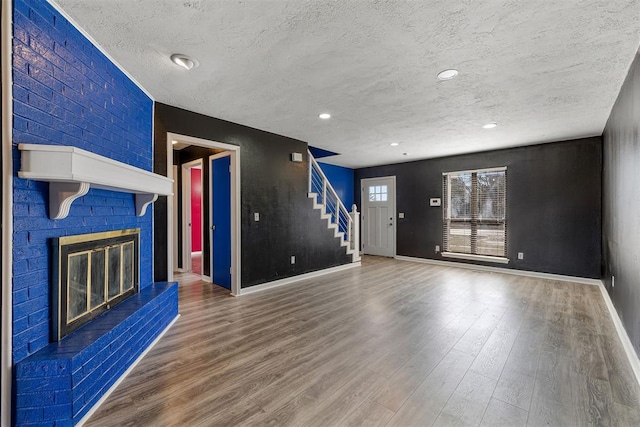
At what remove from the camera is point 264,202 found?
4.37 m

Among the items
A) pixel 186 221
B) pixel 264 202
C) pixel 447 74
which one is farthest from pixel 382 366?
pixel 186 221

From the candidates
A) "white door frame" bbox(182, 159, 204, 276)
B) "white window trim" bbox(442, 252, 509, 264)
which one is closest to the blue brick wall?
"white door frame" bbox(182, 159, 204, 276)

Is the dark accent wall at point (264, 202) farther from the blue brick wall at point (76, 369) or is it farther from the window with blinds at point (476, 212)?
the window with blinds at point (476, 212)

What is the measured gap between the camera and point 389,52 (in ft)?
7.17

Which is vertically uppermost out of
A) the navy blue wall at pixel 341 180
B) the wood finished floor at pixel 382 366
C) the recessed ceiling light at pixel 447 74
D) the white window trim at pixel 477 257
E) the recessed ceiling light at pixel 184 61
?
the recessed ceiling light at pixel 184 61

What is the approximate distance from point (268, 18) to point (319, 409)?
253cm

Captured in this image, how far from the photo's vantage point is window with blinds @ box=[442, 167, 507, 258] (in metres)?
5.59

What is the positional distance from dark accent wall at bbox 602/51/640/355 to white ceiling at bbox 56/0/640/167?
257 millimetres

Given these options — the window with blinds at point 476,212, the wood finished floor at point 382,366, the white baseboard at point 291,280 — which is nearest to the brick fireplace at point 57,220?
the wood finished floor at point 382,366

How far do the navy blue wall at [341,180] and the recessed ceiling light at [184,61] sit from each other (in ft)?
16.4

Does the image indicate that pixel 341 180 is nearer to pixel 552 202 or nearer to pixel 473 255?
pixel 473 255

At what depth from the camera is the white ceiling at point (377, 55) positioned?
5.69ft

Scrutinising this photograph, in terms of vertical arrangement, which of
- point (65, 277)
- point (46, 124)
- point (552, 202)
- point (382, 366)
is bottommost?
point (382, 366)

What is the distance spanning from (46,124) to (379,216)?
681 centimetres
